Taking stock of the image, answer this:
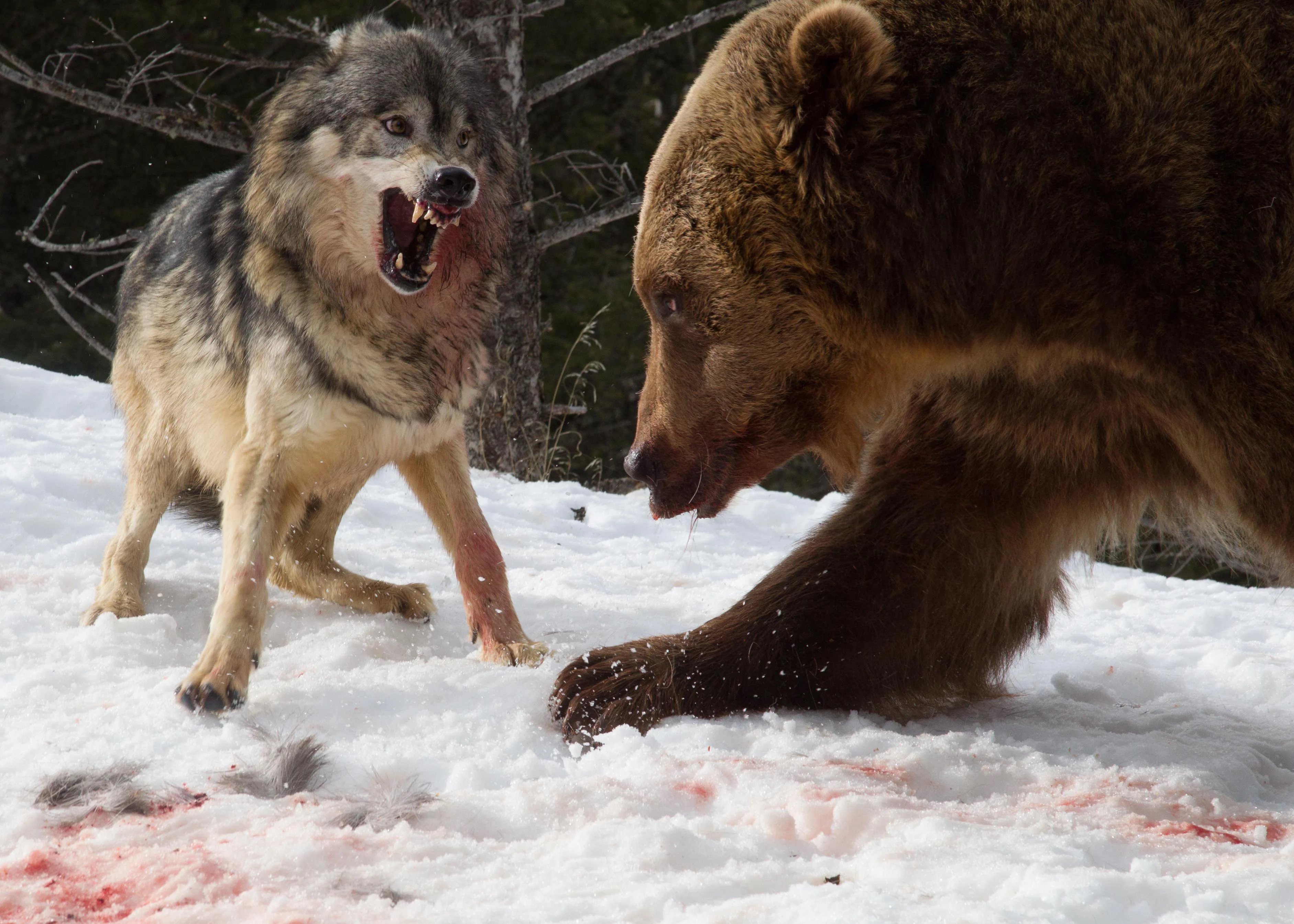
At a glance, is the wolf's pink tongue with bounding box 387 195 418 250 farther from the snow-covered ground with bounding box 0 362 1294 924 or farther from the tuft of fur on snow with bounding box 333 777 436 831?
the tuft of fur on snow with bounding box 333 777 436 831

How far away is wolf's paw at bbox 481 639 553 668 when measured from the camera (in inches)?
147

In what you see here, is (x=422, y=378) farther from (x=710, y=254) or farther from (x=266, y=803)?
(x=266, y=803)

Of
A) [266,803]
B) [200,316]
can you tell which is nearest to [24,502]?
[200,316]

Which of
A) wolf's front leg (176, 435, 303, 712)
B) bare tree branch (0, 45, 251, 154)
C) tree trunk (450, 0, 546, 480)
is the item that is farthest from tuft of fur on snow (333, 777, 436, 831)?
bare tree branch (0, 45, 251, 154)

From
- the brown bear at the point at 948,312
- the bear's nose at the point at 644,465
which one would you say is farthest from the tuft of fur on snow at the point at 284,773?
the bear's nose at the point at 644,465

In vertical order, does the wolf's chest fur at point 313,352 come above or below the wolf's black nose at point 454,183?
below

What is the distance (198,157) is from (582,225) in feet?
18.6

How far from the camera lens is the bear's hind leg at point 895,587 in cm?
310

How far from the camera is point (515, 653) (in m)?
3.77

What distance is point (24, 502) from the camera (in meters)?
4.72

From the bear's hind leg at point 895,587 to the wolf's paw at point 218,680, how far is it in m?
0.78

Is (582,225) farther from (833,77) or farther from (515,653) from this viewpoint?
(833,77)

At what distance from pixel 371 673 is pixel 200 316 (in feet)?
4.67

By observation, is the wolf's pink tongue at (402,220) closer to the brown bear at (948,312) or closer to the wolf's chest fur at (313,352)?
the wolf's chest fur at (313,352)
